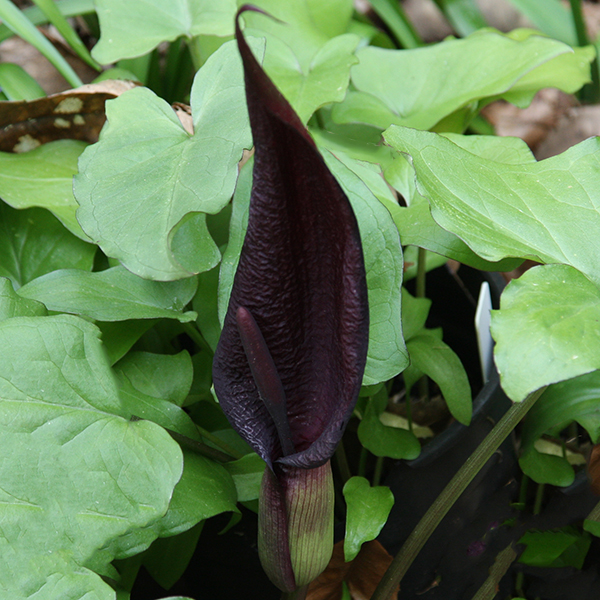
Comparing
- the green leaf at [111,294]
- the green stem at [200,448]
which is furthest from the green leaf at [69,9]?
the green stem at [200,448]

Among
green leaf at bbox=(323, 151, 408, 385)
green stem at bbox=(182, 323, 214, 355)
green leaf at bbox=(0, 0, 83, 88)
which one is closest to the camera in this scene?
green leaf at bbox=(323, 151, 408, 385)

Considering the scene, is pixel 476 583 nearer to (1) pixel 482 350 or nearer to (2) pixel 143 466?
(1) pixel 482 350

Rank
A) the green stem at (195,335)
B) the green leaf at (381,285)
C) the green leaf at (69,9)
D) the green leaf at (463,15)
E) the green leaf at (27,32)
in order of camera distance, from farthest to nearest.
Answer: the green leaf at (463,15)
the green leaf at (69,9)
the green leaf at (27,32)
the green stem at (195,335)
the green leaf at (381,285)

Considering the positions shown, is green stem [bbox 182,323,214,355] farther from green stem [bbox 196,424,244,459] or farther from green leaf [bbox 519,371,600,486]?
green leaf [bbox 519,371,600,486]

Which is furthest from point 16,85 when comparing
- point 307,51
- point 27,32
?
point 307,51

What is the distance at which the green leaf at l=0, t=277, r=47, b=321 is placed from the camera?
36 centimetres

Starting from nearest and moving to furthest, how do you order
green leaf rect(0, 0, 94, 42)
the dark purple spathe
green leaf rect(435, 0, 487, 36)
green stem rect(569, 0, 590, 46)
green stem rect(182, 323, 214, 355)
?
the dark purple spathe → green stem rect(182, 323, 214, 355) → green leaf rect(0, 0, 94, 42) → green stem rect(569, 0, 590, 46) → green leaf rect(435, 0, 487, 36)

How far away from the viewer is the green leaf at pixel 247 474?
0.39m

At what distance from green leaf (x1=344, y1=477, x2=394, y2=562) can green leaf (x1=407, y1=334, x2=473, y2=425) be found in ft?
0.28

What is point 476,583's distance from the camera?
51cm

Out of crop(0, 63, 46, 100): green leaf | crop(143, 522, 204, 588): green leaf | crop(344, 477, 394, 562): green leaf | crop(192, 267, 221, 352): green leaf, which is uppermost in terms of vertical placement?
crop(0, 63, 46, 100): green leaf

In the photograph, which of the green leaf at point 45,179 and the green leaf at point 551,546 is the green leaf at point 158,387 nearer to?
the green leaf at point 45,179

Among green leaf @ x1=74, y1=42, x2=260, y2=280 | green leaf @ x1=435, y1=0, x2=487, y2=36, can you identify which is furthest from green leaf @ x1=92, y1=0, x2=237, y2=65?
green leaf @ x1=435, y1=0, x2=487, y2=36

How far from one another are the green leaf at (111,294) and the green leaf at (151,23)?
20 centimetres
